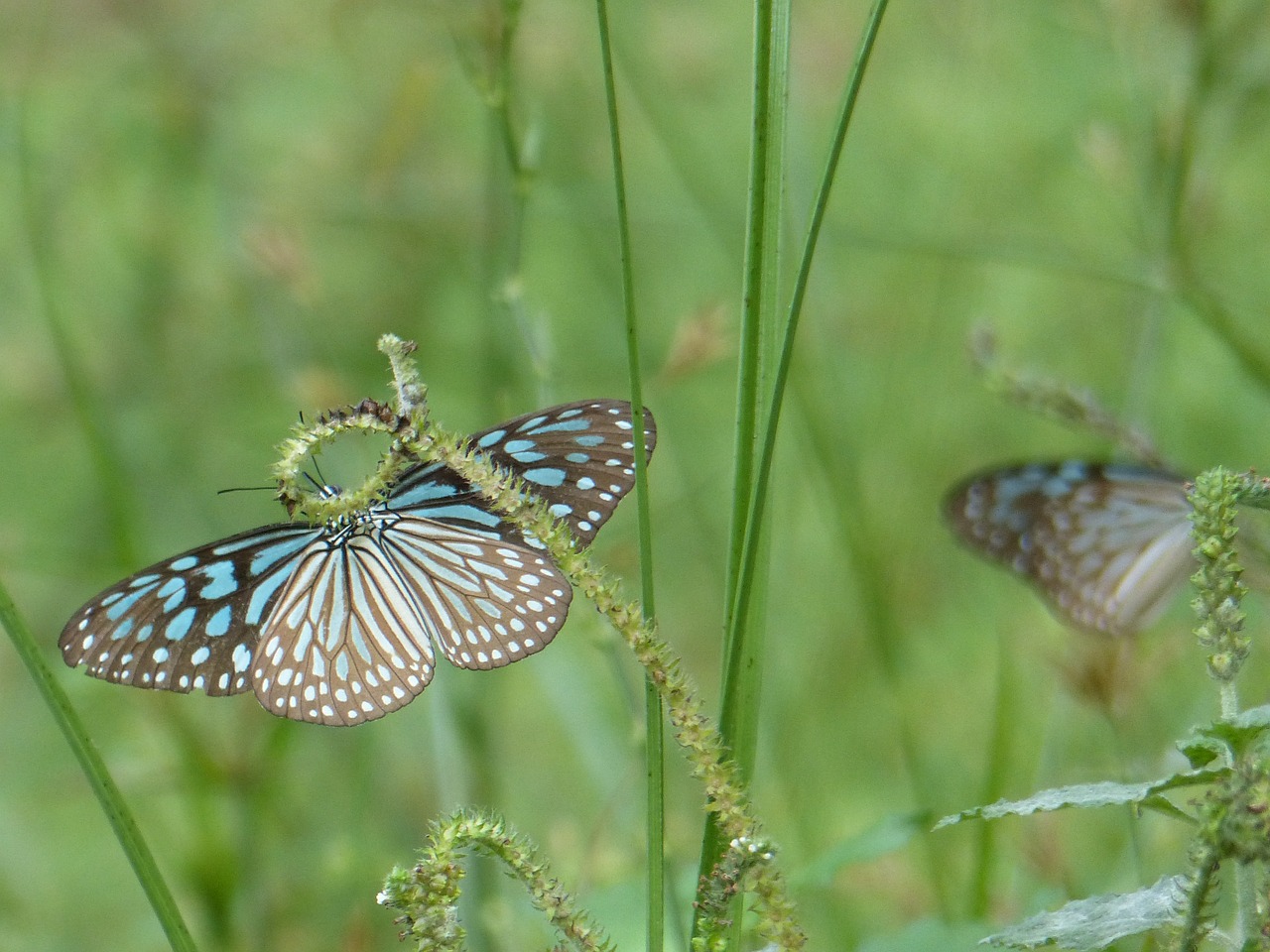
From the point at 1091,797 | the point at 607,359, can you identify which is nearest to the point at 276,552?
the point at 1091,797

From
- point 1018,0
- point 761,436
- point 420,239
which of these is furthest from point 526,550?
point 1018,0

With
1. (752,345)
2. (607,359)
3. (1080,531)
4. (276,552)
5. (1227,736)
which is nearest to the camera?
(1227,736)

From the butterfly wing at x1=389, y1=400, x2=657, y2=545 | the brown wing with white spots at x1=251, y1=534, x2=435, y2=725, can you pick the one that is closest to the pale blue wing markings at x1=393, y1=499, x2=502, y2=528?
the butterfly wing at x1=389, y1=400, x2=657, y2=545

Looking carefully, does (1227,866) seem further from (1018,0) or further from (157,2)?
(157,2)

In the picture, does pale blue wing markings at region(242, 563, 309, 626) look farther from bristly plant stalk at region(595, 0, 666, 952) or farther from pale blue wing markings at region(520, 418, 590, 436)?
bristly plant stalk at region(595, 0, 666, 952)

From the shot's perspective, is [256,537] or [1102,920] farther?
[256,537]

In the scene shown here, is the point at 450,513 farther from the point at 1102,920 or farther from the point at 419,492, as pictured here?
the point at 1102,920

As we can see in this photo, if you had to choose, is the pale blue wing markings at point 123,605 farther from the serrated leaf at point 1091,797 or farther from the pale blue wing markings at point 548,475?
the serrated leaf at point 1091,797
